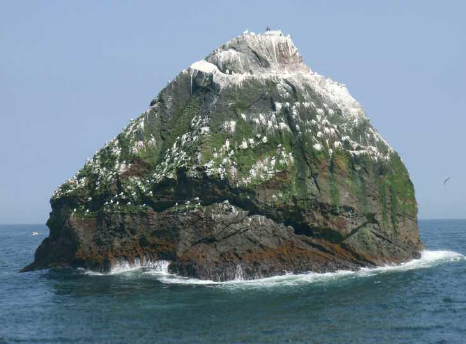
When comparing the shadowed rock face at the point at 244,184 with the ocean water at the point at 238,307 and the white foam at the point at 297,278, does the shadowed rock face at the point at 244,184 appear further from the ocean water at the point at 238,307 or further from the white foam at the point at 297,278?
the ocean water at the point at 238,307

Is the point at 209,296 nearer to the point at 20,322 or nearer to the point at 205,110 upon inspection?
the point at 20,322

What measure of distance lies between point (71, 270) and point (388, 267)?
93.8 feet

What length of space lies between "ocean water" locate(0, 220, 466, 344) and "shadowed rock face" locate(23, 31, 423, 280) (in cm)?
246

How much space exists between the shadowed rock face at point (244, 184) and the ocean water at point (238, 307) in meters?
2.46

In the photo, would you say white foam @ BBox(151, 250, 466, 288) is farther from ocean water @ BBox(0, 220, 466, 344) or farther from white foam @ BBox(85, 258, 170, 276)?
white foam @ BBox(85, 258, 170, 276)

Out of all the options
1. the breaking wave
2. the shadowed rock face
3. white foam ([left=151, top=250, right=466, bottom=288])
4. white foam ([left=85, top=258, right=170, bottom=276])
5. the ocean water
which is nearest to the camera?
the ocean water

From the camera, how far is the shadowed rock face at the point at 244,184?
57625 millimetres

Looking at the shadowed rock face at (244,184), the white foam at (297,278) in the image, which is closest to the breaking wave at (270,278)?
the white foam at (297,278)

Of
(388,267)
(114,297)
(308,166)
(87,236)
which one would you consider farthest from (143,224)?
(388,267)

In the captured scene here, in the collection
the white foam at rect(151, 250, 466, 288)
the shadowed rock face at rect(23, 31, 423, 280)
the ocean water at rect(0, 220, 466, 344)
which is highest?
the shadowed rock face at rect(23, 31, 423, 280)

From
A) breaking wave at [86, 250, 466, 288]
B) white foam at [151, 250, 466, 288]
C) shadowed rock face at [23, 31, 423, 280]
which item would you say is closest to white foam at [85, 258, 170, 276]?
breaking wave at [86, 250, 466, 288]

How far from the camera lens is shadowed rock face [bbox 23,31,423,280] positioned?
57625 millimetres

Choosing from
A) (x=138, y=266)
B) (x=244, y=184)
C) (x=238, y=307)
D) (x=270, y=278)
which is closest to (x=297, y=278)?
(x=270, y=278)

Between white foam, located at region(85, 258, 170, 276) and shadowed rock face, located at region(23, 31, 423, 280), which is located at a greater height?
shadowed rock face, located at region(23, 31, 423, 280)
